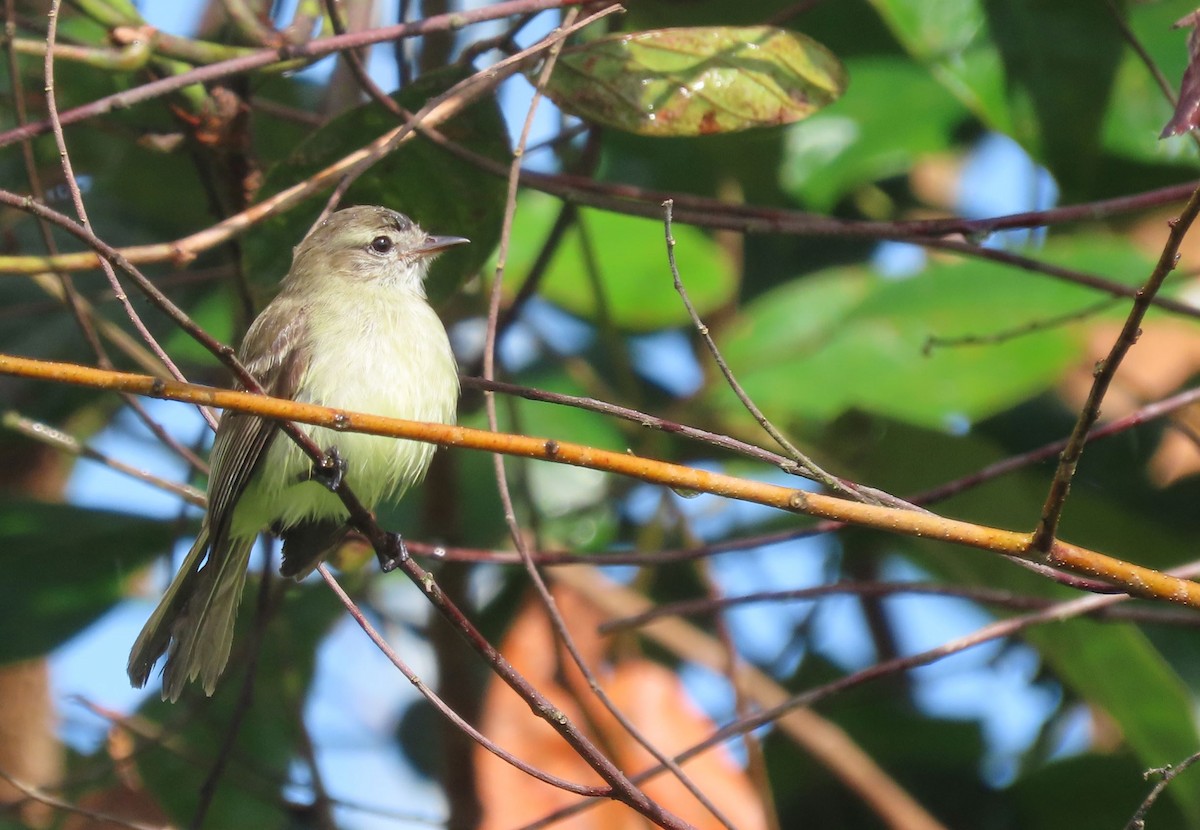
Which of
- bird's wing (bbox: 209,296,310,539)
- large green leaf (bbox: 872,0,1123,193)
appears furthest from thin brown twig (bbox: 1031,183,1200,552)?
bird's wing (bbox: 209,296,310,539)

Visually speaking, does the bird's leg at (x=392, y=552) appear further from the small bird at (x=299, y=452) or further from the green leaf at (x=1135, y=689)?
the green leaf at (x=1135, y=689)

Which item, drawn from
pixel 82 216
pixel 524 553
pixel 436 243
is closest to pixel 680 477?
pixel 524 553

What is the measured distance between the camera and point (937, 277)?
15.8 ft

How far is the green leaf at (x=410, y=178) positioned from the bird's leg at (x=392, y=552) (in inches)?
39.0

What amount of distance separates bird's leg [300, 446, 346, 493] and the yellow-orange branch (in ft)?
1.24

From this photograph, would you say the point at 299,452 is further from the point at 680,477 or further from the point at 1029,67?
the point at 1029,67

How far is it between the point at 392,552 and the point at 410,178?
1.16m

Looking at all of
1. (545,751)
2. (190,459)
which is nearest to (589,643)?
(545,751)

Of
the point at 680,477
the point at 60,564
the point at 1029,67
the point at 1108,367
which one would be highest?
the point at 60,564

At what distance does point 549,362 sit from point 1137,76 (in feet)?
7.80

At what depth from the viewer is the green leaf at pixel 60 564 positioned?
14.0 feet

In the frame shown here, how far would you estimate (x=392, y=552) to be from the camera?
2.82 meters

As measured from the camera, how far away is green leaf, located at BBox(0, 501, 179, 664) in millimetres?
4258

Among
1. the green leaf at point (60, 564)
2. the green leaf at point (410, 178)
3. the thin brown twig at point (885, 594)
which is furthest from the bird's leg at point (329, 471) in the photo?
the green leaf at point (60, 564)
